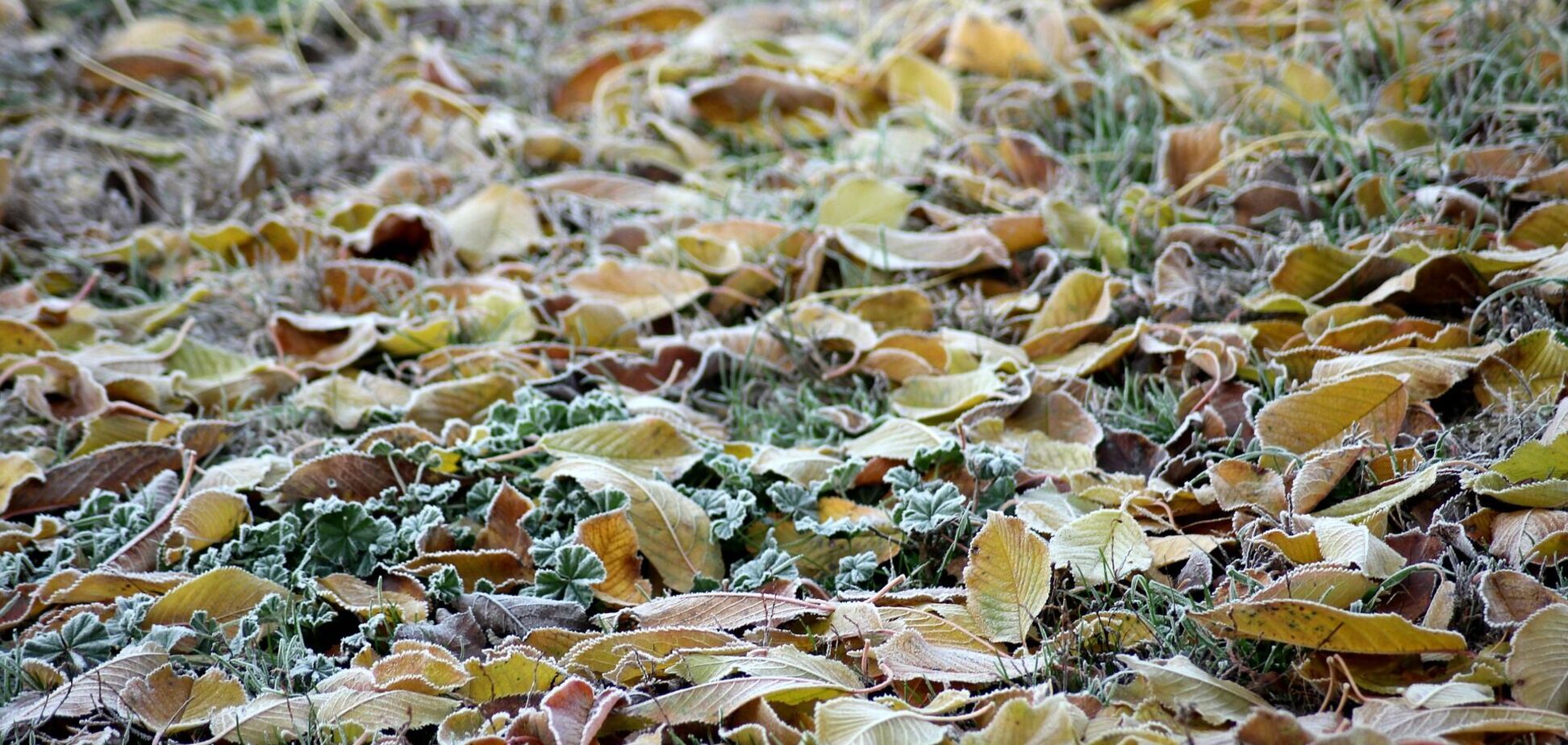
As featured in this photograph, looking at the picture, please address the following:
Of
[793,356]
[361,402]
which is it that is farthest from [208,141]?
[793,356]

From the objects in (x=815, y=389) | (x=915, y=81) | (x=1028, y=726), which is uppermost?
(x=915, y=81)

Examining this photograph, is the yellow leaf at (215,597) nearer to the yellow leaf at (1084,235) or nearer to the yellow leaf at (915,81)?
the yellow leaf at (1084,235)

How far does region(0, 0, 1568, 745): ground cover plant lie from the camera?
1.33 metres

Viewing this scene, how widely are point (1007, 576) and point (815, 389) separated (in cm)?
72

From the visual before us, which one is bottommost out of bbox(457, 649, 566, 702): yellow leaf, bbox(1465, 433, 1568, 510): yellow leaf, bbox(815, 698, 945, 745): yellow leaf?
bbox(457, 649, 566, 702): yellow leaf

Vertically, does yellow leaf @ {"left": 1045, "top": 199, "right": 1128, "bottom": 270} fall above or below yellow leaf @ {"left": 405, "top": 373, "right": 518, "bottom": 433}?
above

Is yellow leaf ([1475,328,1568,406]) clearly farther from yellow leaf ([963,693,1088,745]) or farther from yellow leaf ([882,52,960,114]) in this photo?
yellow leaf ([882,52,960,114])

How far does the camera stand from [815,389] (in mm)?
2107

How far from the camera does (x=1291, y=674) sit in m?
1.28

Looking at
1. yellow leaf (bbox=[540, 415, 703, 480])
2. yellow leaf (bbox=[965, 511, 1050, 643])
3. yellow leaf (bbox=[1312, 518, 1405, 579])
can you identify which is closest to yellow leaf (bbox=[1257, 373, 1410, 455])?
yellow leaf (bbox=[1312, 518, 1405, 579])

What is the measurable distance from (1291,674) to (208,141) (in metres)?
2.73

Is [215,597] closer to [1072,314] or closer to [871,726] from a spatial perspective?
[871,726]

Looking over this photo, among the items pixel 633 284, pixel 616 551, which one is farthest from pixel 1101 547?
pixel 633 284

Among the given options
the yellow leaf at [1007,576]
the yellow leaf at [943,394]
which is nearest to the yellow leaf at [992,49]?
the yellow leaf at [943,394]
